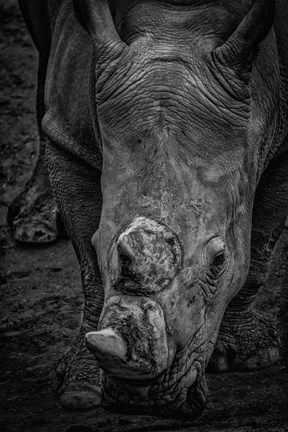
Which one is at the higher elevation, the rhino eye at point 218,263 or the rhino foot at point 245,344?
the rhino eye at point 218,263

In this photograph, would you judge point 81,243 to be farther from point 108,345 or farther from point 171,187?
point 108,345

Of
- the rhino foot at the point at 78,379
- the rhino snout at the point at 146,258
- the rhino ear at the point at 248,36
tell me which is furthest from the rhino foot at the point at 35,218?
the rhino snout at the point at 146,258

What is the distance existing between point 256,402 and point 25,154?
375 cm

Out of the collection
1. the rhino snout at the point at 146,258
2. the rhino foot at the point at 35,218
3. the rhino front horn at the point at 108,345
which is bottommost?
the rhino foot at the point at 35,218

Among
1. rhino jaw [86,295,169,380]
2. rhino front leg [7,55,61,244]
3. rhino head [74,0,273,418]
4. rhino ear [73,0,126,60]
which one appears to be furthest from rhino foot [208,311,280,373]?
rhino front leg [7,55,61,244]

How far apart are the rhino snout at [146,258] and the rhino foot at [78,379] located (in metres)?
1.30

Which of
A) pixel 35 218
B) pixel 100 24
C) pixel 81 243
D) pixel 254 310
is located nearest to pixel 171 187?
pixel 100 24

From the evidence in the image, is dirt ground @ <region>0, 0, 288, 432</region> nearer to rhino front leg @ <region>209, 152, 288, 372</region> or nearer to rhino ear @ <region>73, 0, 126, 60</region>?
rhino front leg @ <region>209, 152, 288, 372</region>

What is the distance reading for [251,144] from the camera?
412 cm

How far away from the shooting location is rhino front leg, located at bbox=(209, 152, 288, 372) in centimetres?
488

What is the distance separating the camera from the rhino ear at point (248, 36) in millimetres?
4016

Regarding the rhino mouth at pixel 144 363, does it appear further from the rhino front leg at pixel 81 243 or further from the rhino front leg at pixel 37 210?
the rhino front leg at pixel 37 210

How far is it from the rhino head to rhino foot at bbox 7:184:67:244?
264cm

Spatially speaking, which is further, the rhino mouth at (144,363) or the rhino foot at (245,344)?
the rhino foot at (245,344)
